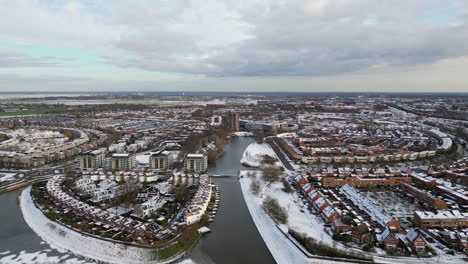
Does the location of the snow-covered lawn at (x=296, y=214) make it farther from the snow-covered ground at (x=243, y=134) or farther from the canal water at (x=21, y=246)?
the snow-covered ground at (x=243, y=134)

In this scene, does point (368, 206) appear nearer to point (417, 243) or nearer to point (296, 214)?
point (417, 243)

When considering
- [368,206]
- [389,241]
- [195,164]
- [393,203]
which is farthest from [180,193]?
[393,203]

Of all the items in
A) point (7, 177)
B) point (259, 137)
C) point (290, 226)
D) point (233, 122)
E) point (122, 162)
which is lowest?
point (290, 226)

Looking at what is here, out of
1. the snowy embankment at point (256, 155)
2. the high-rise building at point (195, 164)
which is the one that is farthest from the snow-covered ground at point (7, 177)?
the snowy embankment at point (256, 155)

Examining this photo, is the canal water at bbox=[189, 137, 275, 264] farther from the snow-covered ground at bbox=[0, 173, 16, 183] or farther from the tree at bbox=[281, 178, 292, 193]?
the snow-covered ground at bbox=[0, 173, 16, 183]

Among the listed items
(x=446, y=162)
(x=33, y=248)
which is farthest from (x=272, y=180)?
(x=446, y=162)

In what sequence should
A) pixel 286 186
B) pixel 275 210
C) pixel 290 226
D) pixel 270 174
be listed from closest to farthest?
pixel 290 226 < pixel 275 210 < pixel 286 186 < pixel 270 174
